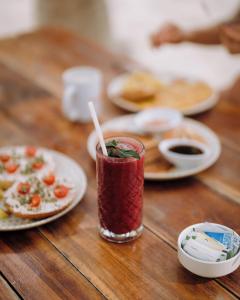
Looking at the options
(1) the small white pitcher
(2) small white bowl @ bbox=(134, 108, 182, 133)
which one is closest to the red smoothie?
(2) small white bowl @ bbox=(134, 108, 182, 133)

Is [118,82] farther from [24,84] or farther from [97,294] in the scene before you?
[97,294]

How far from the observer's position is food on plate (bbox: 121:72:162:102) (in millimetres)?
1973

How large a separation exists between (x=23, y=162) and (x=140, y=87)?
622 millimetres

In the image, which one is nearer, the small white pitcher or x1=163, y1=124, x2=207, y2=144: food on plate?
x1=163, y1=124, x2=207, y2=144: food on plate

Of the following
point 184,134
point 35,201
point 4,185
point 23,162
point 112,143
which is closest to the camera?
point 112,143

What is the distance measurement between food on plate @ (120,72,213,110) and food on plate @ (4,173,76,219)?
61 cm

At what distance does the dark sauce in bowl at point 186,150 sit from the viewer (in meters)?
1.59

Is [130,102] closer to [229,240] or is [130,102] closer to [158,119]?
[158,119]

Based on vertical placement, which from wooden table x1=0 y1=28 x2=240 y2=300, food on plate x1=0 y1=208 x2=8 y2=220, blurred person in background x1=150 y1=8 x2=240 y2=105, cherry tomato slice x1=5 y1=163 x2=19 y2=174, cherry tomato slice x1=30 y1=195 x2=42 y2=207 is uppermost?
blurred person in background x1=150 y1=8 x2=240 y2=105

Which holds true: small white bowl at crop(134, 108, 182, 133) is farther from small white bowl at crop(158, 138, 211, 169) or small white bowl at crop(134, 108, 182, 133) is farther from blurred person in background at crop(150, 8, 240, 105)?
blurred person in background at crop(150, 8, 240, 105)

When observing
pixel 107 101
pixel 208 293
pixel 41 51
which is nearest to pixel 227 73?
pixel 41 51

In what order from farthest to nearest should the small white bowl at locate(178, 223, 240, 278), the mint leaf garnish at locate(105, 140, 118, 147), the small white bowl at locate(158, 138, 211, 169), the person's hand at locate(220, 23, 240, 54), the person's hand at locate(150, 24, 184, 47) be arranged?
the person's hand at locate(150, 24, 184, 47), the person's hand at locate(220, 23, 240, 54), the small white bowl at locate(158, 138, 211, 169), the mint leaf garnish at locate(105, 140, 118, 147), the small white bowl at locate(178, 223, 240, 278)

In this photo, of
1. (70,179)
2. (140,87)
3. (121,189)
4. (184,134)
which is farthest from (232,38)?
(121,189)

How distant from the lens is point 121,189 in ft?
4.04
